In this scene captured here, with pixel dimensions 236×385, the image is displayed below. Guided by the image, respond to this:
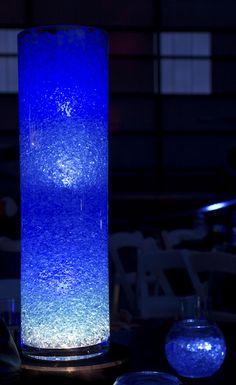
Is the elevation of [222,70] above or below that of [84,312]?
above

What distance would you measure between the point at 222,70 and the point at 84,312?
9336 millimetres

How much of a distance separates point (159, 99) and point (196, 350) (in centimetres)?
903

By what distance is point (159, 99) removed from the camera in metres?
9.76

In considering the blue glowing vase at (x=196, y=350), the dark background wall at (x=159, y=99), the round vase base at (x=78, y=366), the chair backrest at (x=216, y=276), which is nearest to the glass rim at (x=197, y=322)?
the blue glowing vase at (x=196, y=350)

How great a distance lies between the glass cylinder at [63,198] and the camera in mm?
852

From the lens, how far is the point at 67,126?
34.1 inches

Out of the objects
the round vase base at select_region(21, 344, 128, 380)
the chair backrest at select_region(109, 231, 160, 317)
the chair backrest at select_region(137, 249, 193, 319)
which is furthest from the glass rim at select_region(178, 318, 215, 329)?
A: the chair backrest at select_region(109, 231, 160, 317)

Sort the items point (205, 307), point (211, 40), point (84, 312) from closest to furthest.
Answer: point (84, 312) < point (205, 307) < point (211, 40)

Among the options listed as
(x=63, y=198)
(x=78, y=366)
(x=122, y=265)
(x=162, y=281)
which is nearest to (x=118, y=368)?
(x=78, y=366)

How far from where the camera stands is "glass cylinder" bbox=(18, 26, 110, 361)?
2.79 feet

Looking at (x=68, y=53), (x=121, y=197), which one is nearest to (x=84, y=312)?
(x=68, y=53)

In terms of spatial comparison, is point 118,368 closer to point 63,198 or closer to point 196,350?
point 196,350

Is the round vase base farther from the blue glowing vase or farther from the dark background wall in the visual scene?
the dark background wall

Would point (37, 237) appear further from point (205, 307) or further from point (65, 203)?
point (205, 307)
